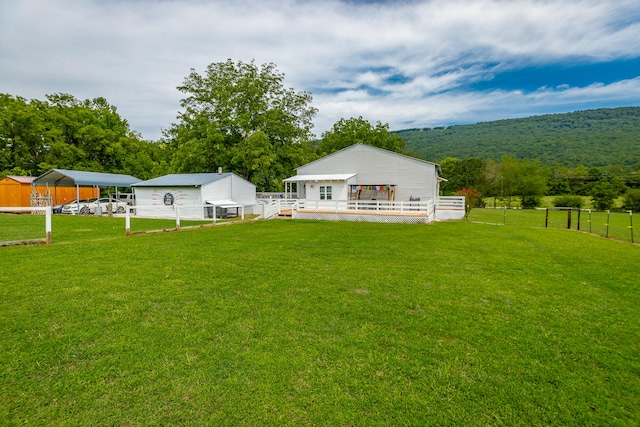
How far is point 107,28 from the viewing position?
15344 mm

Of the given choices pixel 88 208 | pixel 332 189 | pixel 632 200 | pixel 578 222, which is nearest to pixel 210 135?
pixel 88 208

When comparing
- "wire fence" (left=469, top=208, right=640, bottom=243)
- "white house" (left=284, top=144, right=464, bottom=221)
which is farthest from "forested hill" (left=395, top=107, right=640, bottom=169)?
"white house" (left=284, top=144, right=464, bottom=221)

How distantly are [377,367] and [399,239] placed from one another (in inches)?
305

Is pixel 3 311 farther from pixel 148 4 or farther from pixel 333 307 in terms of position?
pixel 148 4

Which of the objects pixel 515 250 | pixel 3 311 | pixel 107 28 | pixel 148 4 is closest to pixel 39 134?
pixel 107 28

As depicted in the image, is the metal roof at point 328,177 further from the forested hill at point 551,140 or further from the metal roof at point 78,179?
the forested hill at point 551,140

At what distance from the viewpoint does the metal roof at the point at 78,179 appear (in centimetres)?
2275

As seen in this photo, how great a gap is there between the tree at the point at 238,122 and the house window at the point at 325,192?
624 centimetres

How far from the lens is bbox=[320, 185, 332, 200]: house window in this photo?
21.2 metres

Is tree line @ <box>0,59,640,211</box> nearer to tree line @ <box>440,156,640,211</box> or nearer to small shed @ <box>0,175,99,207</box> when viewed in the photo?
tree line @ <box>440,156,640,211</box>

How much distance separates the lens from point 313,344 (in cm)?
325

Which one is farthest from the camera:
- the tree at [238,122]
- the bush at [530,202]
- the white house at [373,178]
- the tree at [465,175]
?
the tree at [465,175]

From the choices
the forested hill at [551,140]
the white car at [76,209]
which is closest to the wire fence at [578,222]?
the white car at [76,209]

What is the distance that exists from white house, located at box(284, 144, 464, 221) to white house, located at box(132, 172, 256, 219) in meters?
5.12
